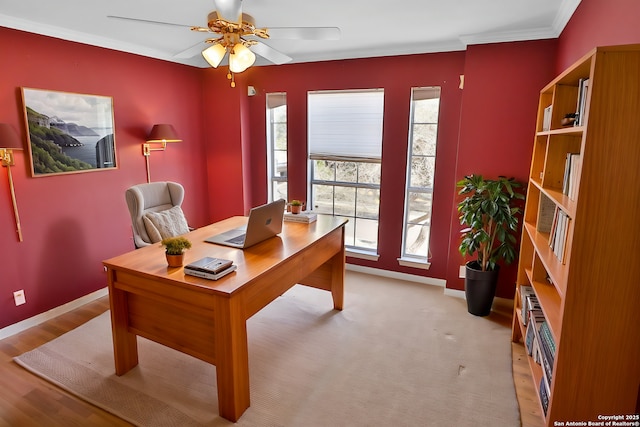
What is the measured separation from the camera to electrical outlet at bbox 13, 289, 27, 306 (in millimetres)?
2973

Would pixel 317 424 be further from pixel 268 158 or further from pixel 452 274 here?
pixel 268 158

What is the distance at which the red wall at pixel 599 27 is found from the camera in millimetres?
1557

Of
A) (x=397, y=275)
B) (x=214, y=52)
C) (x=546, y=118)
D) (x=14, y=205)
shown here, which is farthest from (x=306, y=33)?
(x=397, y=275)

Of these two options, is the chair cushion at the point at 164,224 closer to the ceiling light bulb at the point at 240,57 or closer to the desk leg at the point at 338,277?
the desk leg at the point at 338,277

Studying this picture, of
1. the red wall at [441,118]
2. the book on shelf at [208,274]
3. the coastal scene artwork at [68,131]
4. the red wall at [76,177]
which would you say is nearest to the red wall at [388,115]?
the red wall at [441,118]

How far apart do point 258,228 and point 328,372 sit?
1064 millimetres

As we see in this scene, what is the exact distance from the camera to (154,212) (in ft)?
11.1

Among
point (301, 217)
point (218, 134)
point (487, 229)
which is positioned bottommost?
point (487, 229)

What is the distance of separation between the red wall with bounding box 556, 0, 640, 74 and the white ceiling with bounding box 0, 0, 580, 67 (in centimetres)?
13

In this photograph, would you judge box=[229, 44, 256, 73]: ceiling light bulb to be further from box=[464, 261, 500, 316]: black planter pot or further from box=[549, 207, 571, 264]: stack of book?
box=[464, 261, 500, 316]: black planter pot

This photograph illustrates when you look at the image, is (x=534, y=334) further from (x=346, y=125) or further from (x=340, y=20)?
(x=346, y=125)

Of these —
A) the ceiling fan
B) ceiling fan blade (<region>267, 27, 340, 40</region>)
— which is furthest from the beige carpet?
ceiling fan blade (<region>267, 27, 340, 40</region>)

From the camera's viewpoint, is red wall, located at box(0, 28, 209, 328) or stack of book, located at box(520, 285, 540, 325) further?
red wall, located at box(0, 28, 209, 328)

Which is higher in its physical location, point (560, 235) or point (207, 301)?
point (560, 235)
